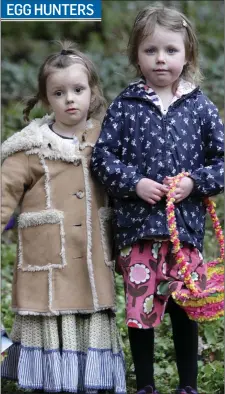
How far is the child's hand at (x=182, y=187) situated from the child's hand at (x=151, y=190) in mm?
38

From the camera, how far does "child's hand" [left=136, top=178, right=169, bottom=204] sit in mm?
3842

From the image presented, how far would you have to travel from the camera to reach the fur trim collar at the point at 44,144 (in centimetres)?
406

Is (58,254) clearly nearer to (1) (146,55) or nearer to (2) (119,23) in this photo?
(1) (146,55)

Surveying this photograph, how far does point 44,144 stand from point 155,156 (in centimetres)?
53

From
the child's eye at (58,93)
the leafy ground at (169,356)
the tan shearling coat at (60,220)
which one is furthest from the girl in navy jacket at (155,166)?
the leafy ground at (169,356)

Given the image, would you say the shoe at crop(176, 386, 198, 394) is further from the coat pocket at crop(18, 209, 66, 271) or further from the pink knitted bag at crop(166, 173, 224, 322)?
the coat pocket at crop(18, 209, 66, 271)

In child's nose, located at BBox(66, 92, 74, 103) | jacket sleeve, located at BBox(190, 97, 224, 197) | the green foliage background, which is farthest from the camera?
the green foliage background

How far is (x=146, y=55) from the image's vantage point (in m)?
3.95

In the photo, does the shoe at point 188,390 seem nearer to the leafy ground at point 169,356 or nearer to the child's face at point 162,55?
the leafy ground at point 169,356

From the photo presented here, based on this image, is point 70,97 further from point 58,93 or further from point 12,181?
point 12,181

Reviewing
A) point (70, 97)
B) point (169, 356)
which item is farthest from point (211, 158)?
point (169, 356)

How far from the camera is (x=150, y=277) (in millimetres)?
3918

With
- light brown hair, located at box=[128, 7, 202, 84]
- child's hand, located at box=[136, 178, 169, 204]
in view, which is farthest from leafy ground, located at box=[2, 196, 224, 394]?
light brown hair, located at box=[128, 7, 202, 84]

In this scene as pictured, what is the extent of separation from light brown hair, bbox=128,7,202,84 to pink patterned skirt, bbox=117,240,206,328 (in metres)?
0.80
